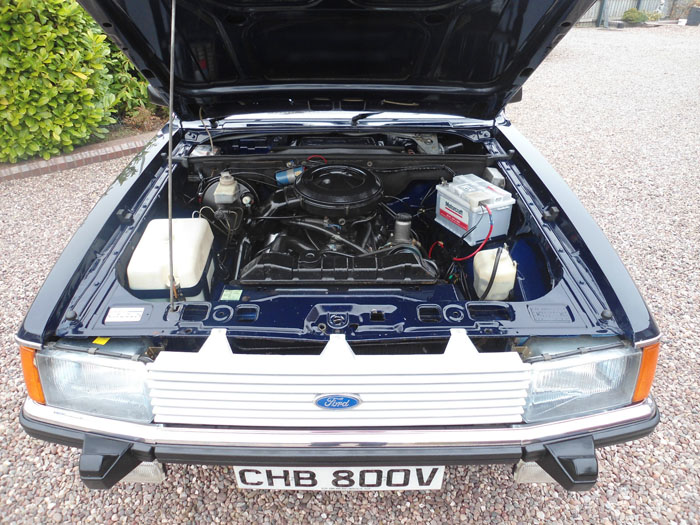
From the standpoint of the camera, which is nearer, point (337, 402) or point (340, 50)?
point (337, 402)

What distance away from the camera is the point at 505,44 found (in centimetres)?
193

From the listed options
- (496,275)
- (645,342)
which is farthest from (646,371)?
(496,275)

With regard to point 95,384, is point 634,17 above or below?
above

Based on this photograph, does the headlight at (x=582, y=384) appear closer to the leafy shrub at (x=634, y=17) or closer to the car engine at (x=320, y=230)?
the car engine at (x=320, y=230)

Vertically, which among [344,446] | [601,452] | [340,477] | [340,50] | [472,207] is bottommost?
[601,452]

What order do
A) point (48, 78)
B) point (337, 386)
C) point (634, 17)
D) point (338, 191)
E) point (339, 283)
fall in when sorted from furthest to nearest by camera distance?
1. point (634, 17)
2. point (48, 78)
3. point (338, 191)
4. point (339, 283)
5. point (337, 386)

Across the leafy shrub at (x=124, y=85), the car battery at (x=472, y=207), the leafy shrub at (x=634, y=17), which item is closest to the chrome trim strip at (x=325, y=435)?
the car battery at (x=472, y=207)

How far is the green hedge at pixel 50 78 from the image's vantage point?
13.3ft

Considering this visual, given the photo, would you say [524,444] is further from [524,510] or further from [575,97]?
[575,97]

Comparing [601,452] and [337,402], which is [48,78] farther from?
[601,452]

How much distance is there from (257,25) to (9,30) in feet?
11.6

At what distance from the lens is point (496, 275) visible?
1.64m

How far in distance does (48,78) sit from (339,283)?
13.9ft

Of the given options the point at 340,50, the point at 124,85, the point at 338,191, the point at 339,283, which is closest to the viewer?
the point at 339,283
